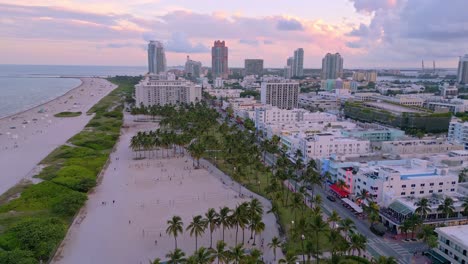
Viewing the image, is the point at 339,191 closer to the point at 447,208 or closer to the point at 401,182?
the point at 401,182

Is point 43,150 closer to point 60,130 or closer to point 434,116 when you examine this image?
point 60,130

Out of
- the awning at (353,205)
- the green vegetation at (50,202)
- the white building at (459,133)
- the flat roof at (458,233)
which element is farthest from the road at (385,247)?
the white building at (459,133)

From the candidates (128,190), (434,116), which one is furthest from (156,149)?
(434,116)

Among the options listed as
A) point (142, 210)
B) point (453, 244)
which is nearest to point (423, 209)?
point (453, 244)

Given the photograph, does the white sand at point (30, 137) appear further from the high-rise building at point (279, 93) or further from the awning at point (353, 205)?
the high-rise building at point (279, 93)

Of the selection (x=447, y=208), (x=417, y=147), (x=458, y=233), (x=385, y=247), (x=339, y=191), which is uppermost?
(x=417, y=147)

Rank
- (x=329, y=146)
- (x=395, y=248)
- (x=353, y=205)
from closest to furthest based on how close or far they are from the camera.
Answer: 1. (x=395, y=248)
2. (x=353, y=205)
3. (x=329, y=146)

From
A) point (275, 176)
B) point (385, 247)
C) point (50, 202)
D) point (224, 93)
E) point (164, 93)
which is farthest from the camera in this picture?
point (224, 93)
